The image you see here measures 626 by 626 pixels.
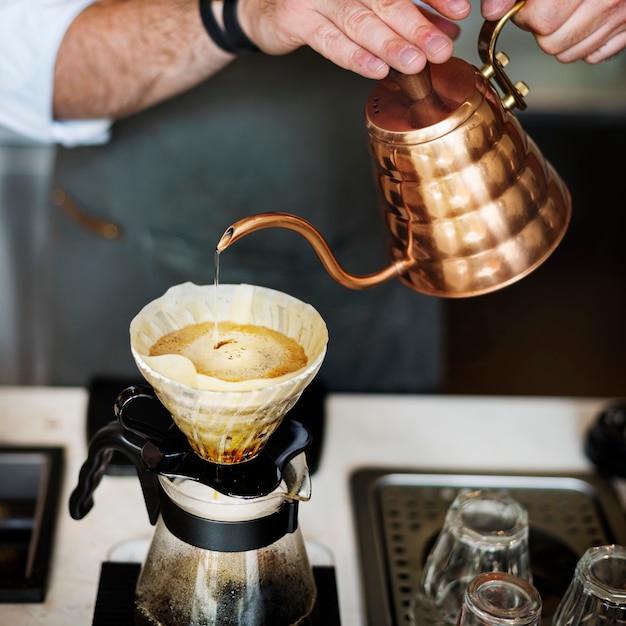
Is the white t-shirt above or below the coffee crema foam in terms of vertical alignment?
below

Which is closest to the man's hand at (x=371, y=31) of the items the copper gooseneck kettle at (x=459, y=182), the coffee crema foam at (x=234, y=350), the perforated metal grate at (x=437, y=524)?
the copper gooseneck kettle at (x=459, y=182)

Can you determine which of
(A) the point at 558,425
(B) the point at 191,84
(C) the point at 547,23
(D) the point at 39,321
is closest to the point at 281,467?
(C) the point at 547,23

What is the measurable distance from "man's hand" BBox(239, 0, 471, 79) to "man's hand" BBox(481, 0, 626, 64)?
0.23 ft

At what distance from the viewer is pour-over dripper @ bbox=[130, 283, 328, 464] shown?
727mm

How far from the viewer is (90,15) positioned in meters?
1.42

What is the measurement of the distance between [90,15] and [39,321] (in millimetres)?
1219

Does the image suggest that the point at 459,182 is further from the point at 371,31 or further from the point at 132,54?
the point at 132,54

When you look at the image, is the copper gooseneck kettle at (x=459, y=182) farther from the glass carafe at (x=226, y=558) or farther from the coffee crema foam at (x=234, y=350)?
the glass carafe at (x=226, y=558)

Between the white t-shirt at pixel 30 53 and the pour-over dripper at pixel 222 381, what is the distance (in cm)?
73

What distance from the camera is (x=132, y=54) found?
4.65 feet

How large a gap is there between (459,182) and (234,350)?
262 mm

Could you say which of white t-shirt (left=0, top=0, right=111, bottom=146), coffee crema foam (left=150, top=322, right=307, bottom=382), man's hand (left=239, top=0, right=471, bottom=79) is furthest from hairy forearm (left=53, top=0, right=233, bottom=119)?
coffee crema foam (left=150, top=322, right=307, bottom=382)

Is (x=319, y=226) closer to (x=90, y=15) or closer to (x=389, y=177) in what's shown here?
(x=90, y=15)

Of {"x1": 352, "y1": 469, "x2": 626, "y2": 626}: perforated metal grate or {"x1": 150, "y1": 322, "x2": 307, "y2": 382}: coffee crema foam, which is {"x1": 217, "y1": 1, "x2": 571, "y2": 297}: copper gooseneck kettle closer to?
{"x1": 150, "y1": 322, "x2": 307, "y2": 382}: coffee crema foam
